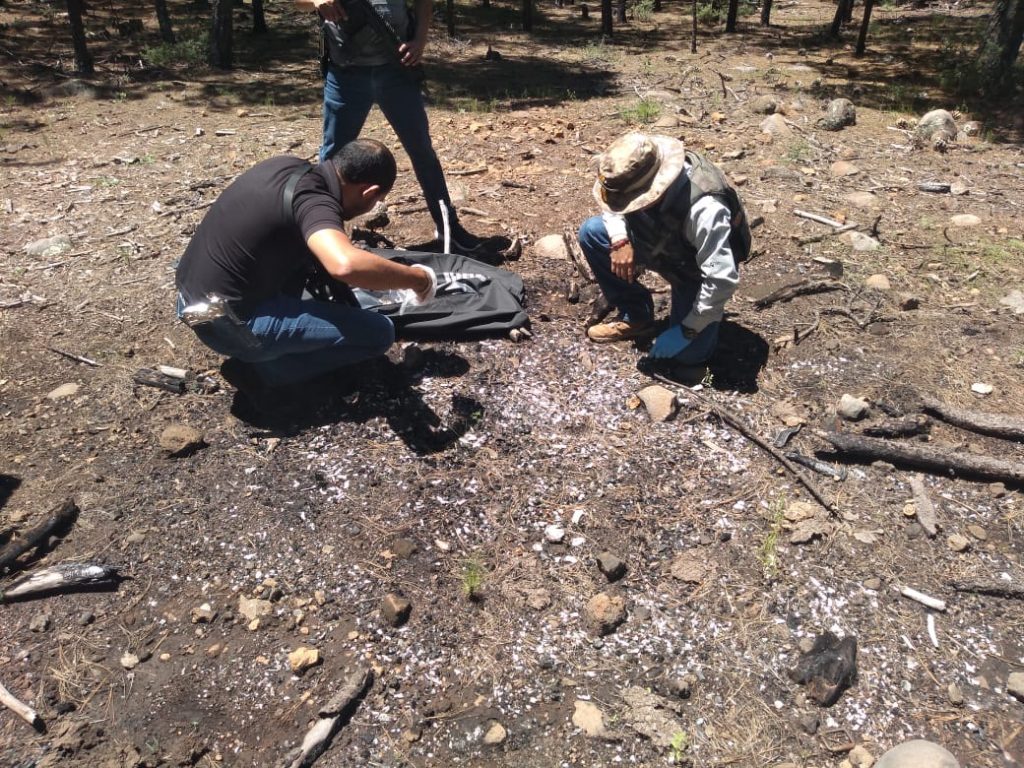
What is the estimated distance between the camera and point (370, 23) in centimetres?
428

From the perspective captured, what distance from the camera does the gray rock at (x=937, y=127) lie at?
6.91m

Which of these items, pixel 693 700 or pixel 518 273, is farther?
pixel 518 273

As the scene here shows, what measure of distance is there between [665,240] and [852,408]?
1292 mm

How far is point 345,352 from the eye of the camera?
152 inches

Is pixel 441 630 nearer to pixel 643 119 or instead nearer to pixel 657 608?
pixel 657 608

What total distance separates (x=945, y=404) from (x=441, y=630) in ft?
9.29

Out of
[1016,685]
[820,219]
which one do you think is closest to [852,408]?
[1016,685]

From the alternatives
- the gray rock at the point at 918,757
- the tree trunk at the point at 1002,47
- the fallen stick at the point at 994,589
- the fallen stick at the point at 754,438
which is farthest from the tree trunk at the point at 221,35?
the gray rock at the point at 918,757

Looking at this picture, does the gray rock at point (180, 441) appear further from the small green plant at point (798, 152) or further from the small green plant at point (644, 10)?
the small green plant at point (644, 10)

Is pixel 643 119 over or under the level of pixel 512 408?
over

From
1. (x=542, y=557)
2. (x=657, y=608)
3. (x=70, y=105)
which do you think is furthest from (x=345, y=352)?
(x=70, y=105)

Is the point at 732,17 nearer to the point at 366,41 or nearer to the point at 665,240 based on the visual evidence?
the point at 366,41

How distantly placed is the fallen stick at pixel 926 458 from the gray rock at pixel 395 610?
86.2 inches

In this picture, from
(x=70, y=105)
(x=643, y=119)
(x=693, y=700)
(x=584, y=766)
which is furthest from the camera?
(x=70, y=105)
